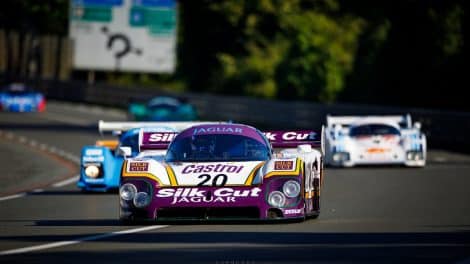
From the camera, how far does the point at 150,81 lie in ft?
244

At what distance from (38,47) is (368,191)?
185 feet

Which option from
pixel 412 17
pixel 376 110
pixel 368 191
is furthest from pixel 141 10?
pixel 368 191

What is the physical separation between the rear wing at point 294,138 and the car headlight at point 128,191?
282 cm

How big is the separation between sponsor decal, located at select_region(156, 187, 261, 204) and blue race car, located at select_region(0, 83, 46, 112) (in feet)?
151

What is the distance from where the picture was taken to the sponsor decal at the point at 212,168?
15.3 metres

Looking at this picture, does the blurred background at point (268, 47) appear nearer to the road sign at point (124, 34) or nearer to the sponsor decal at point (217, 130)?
the road sign at point (124, 34)

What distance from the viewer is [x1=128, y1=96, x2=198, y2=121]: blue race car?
1870 inches

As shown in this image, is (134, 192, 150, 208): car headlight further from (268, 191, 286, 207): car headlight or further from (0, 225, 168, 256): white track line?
(268, 191, 286, 207): car headlight

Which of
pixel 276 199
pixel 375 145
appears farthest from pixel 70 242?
pixel 375 145

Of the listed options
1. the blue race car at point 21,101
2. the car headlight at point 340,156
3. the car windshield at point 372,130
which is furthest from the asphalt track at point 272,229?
the blue race car at point 21,101

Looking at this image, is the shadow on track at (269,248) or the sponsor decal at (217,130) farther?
the sponsor decal at (217,130)

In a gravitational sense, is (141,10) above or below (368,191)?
above

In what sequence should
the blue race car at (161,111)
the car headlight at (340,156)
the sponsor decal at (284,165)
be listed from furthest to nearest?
the blue race car at (161,111)
the car headlight at (340,156)
the sponsor decal at (284,165)

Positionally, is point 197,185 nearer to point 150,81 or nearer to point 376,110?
point 376,110
